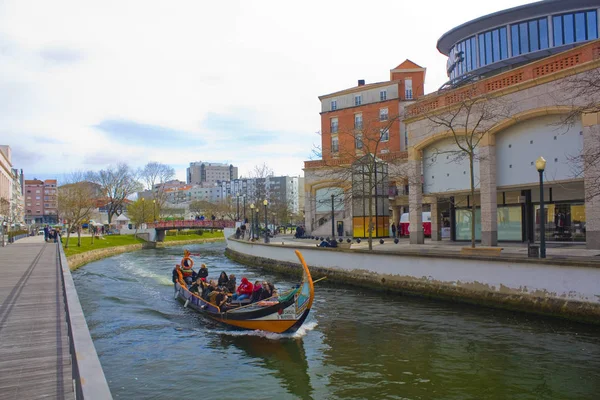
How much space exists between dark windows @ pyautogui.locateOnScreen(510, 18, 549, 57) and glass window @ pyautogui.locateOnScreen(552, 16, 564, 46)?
57cm

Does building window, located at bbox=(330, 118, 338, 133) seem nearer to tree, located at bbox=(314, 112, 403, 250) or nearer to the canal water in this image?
tree, located at bbox=(314, 112, 403, 250)

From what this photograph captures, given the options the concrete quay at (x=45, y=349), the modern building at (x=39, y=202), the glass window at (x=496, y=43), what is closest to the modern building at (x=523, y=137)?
the glass window at (x=496, y=43)

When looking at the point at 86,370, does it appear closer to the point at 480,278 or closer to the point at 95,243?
the point at 480,278

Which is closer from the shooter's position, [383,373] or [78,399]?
[78,399]

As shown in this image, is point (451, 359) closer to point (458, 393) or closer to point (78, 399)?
point (458, 393)

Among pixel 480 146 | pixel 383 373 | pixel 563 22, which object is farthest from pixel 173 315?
pixel 563 22

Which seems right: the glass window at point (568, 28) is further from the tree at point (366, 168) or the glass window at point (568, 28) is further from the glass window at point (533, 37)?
the tree at point (366, 168)

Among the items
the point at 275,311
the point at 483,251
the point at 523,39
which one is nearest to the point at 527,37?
the point at 523,39

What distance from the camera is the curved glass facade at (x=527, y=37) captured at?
37.1m

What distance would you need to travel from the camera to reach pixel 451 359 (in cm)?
1264

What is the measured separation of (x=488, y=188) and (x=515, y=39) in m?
19.8

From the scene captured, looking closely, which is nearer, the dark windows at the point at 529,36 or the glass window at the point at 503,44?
the dark windows at the point at 529,36

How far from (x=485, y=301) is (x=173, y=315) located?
12.2 m

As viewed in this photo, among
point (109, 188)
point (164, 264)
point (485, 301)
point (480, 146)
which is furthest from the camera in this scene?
point (109, 188)
